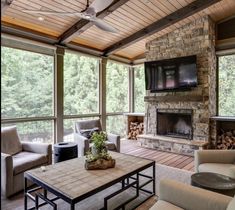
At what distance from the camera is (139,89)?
732 cm

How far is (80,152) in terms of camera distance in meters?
4.20

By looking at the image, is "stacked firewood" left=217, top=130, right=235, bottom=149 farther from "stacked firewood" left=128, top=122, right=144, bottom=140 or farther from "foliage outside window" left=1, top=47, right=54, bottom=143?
"foliage outside window" left=1, top=47, right=54, bottom=143

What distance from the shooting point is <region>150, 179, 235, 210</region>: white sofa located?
1674mm

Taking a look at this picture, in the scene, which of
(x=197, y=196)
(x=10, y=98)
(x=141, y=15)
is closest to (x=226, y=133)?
(x=141, y=15)

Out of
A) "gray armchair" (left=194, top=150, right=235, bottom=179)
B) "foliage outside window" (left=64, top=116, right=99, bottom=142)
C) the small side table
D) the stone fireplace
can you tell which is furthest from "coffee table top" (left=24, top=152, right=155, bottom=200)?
the stone fireplace

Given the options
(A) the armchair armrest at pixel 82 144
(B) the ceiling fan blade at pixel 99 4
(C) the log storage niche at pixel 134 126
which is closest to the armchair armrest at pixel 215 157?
(A) the armchair armrest at pixel 82 144

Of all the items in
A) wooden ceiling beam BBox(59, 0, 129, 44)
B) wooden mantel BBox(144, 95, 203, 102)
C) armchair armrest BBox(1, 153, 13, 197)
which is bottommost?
armchair armrest BBox(1, 153, 13, 197)

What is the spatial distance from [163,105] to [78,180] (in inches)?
153

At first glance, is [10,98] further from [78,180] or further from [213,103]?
[213,103]

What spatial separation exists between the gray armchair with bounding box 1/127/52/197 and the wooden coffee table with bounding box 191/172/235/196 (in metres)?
2.40

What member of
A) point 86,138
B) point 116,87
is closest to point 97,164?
point 86,138

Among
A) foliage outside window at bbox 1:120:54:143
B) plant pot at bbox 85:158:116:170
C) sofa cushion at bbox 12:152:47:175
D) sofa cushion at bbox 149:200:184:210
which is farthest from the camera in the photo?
foliage outside window at bbox 1:120:54:143

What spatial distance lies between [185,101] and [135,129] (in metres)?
2.28

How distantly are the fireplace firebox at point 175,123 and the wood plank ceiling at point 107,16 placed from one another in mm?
2230
